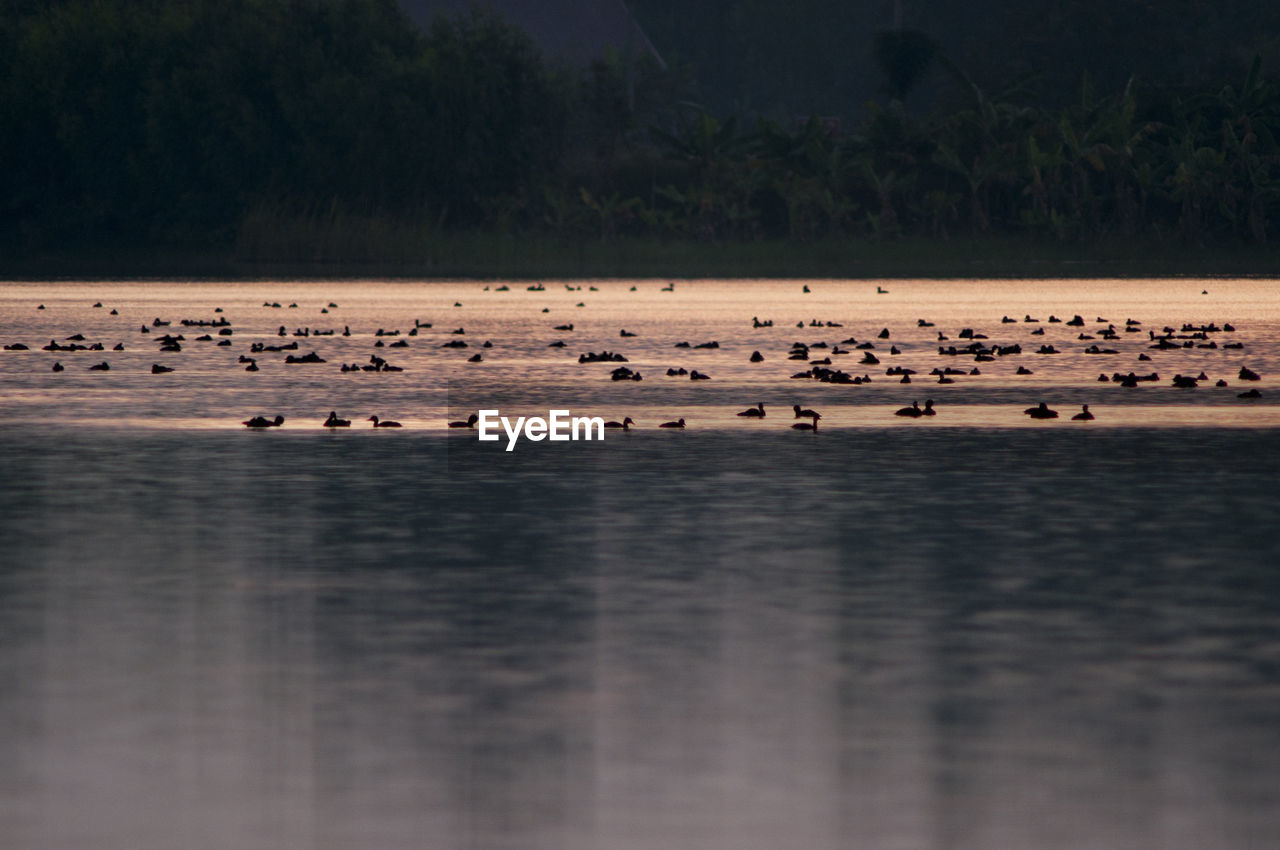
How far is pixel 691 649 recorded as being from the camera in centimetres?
914

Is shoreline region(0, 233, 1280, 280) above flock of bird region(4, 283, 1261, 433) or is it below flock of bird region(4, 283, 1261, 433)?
above

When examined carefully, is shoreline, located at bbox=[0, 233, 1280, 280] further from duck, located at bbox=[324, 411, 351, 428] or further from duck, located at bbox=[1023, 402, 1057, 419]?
duck, located at bbox=[324, 411, 351, 428]

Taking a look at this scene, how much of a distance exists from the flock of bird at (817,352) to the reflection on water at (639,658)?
14.0ft

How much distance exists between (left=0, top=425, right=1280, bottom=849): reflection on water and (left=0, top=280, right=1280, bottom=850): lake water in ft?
0.08

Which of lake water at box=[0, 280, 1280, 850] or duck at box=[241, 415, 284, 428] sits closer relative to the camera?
lake water at box=[0, 280, 1280, 850]

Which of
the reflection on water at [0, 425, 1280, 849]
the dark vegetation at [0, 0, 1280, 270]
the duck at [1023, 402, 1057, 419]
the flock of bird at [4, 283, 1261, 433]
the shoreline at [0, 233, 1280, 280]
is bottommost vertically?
the reflection on water at [0, 425, 1280, 849]

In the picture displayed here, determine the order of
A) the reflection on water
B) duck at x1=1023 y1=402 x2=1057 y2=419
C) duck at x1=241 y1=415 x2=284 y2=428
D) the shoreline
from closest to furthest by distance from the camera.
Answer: the reflection on water
duck at x1=241 y1=415 x2=284 y2=428
duck at x1=1023 y1=402 x2=1057 y2=419
the shoreline

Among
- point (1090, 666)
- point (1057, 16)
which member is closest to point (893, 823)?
point (1090, 666)

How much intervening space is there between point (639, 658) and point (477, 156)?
64156 millimetres

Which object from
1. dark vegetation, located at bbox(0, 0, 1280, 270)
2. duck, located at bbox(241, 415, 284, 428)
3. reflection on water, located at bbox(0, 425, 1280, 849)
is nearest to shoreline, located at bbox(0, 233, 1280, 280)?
dark vegetation, located at bbox(0, 0, 1280, 270)

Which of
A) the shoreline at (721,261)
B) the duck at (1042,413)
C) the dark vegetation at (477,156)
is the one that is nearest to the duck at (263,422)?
the duck at (1042,413)

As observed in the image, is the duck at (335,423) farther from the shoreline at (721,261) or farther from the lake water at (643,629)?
the shoreline at (721,261)

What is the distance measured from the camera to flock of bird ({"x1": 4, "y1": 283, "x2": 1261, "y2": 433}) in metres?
20.2

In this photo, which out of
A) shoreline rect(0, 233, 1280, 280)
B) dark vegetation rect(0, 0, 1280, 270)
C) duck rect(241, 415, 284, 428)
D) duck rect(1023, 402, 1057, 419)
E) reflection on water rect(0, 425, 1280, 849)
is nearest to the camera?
reflection on water rect(0, 425, 1280, 849)
